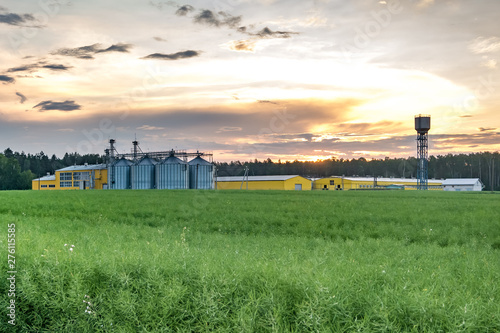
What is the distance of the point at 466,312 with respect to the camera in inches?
222

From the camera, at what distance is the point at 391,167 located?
599 feet

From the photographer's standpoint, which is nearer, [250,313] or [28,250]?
[250,313]

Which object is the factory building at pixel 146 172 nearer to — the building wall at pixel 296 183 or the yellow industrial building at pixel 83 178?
the yellow industrial building at pixel 83 178

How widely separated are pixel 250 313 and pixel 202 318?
87 cm

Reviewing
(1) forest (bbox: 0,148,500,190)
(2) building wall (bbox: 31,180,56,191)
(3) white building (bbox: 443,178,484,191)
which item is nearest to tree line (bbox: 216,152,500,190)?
(1) forest (bbox: 0,148,500,190)

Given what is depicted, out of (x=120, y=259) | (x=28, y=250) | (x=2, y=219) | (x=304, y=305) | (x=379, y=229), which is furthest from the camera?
(x=2, y=219)

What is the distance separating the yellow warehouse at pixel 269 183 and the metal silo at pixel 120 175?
22553 mm

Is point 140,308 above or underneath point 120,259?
underneath

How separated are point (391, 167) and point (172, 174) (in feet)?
Answer: 424

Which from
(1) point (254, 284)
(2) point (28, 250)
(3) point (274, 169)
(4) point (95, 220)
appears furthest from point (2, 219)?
(3) point (274, 169)

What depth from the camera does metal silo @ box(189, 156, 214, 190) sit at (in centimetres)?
7656

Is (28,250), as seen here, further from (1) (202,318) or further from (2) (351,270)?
(2) (351,270)

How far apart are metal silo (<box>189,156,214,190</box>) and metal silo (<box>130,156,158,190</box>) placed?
7.57 meters

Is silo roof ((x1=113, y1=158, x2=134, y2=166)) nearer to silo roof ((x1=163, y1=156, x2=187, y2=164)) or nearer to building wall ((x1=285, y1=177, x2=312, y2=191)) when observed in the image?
silo roof ((x1=163, y1=156, x2=187, y2=164))
